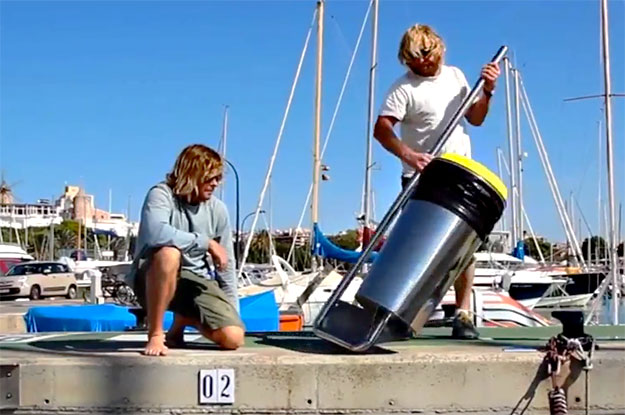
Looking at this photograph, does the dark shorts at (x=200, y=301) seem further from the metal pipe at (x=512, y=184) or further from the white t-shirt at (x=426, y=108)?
the metal pipe at (x=512, y=184)

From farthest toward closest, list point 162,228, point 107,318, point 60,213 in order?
point 60,213
point 107,318
point 162,228

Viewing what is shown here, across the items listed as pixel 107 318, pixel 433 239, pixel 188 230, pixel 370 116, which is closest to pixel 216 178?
pixel 188 230

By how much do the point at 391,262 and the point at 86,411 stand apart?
5.25 ft

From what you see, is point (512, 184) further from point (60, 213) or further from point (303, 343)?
point (60, 213)

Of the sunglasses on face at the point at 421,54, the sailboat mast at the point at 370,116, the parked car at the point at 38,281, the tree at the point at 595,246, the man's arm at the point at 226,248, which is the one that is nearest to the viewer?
the man's arm at the point at 226,248

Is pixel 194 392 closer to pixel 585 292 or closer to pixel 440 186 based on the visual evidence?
pixel 440 186

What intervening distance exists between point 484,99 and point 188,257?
1.87 m

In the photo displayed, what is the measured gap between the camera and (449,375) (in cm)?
394

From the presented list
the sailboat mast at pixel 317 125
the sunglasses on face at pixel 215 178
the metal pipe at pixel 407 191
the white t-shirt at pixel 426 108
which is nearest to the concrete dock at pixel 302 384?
the metal pipe at pixel 407 191

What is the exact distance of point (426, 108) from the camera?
4926 mm

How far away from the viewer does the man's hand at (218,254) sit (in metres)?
4.59

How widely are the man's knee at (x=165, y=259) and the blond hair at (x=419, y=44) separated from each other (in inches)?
68.5

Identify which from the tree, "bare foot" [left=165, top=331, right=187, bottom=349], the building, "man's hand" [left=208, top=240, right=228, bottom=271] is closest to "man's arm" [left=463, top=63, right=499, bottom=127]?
"man's hand" [left=208, top=240, right=228, bottom=271]

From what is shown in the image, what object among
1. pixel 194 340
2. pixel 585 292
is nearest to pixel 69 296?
pixel 585 292
